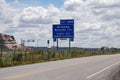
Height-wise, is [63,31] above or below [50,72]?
Result: above

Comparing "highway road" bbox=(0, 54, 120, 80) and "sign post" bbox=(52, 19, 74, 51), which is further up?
"sign post" bbox=(52, 19, 74, 51)

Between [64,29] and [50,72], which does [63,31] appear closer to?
[64,29]

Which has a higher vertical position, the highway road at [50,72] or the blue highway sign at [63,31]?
the blue highway sign at [63,31]

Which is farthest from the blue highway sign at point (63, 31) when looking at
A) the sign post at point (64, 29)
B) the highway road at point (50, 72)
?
the highway road at point (50, 72)

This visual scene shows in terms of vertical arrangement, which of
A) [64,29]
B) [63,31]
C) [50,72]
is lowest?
[50,72]

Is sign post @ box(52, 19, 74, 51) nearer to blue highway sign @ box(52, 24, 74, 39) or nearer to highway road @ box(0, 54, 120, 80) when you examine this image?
blue highway sign @ box(52, 24, 74, 39)

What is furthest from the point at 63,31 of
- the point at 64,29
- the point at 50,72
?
the point at 50,72

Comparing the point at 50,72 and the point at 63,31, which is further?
the point at 63,31

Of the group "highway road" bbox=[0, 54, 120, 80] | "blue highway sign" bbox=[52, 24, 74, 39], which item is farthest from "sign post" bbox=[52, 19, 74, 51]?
"highway road" bbox=[0, 54, 120, 80]

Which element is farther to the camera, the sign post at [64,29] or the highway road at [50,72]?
the sign post at [64,29]

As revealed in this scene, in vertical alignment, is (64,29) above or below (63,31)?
above

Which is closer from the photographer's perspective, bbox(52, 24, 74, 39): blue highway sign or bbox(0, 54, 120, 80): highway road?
bbox(0, 54, 120, 80): highway road

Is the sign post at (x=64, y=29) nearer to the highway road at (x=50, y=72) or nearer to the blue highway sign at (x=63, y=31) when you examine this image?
the blue highway sign at (x=63, y=31)

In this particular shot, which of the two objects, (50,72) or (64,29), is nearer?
(50,72)
